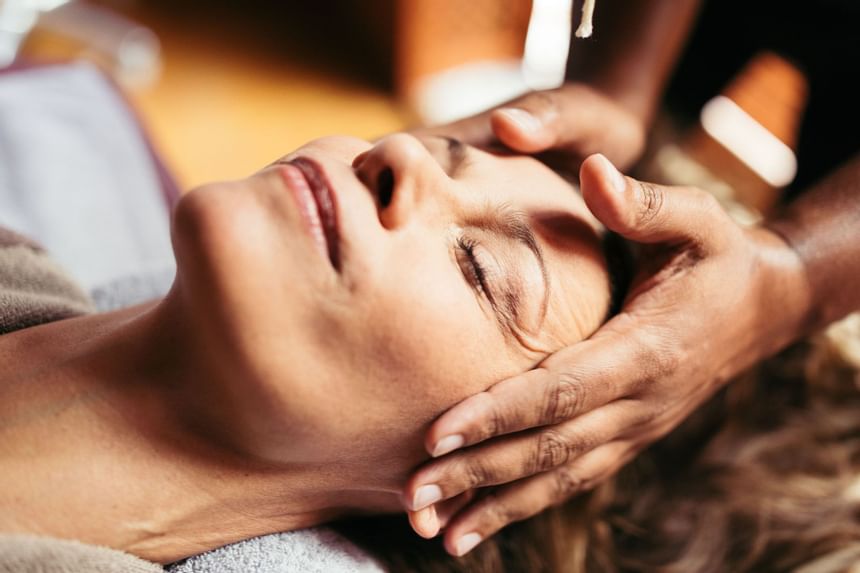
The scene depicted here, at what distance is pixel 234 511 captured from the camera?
0.84m

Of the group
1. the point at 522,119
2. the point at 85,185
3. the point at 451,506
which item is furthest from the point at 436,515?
the point at 85,185

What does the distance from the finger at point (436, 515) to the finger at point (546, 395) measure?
0.10 metres

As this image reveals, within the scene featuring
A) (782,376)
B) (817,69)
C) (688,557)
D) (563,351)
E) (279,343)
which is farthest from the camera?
(817,69)

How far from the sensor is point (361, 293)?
709 mm

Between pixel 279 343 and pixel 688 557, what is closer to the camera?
pixel 279 343

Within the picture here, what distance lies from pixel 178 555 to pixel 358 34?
7.03 ft

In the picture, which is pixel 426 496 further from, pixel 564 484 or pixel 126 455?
pixel 126 455

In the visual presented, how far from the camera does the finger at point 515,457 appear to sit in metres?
0.80

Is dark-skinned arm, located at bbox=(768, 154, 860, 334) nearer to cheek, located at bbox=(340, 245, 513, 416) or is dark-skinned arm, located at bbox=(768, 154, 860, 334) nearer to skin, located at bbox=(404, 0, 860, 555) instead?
skin, located at bbox=(404, 0, 860, 555)

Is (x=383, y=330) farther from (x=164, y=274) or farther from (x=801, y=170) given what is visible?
(x=801, y=170)

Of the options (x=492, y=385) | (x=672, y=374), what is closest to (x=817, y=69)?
(x=672, y=374)

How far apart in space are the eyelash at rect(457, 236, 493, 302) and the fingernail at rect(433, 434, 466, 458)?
0.14 m

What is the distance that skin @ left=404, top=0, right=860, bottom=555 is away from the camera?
0.79 metres

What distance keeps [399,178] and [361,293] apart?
0.41ft
